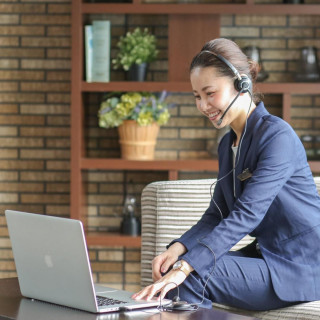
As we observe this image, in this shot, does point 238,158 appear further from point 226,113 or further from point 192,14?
point 192,14

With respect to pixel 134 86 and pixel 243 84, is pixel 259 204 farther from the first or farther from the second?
pixel 134 86

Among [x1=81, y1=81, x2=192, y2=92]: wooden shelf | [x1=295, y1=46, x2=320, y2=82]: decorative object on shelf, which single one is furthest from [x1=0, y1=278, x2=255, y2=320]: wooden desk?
[x1=295, y1=46, x2=320, y2=82]: decorative object on shelf

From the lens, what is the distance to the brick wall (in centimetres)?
429

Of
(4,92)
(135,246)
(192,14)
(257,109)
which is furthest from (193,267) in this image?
(4,92)

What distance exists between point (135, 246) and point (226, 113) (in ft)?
6.26

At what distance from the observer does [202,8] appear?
13.2ft

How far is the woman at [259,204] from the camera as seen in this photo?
215 centimetres

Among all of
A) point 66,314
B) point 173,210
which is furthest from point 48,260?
point 173,210

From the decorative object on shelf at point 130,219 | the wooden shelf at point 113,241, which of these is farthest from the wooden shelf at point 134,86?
the wooden shelf at point 113,241

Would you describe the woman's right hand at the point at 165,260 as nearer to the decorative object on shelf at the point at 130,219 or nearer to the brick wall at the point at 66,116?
the decorative object on shelf at the point at 130,219

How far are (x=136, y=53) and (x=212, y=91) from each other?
6.13 ft

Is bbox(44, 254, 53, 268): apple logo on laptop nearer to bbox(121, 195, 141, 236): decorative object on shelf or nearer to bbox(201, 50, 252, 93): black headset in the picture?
bbox(201, 50, 252, 93): black headset

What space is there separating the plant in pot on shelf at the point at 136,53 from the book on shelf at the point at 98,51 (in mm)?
75

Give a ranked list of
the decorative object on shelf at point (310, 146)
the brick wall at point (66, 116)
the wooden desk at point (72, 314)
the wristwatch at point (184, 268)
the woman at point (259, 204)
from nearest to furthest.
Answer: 1. the wooden desk at point (72, 314)
2. the wristwatch at point (184, 268)
3. the woman at point (259, 204)
4. the decorative object on shelf at point (310, 146)
5. the brick wall at point (66, 116)
